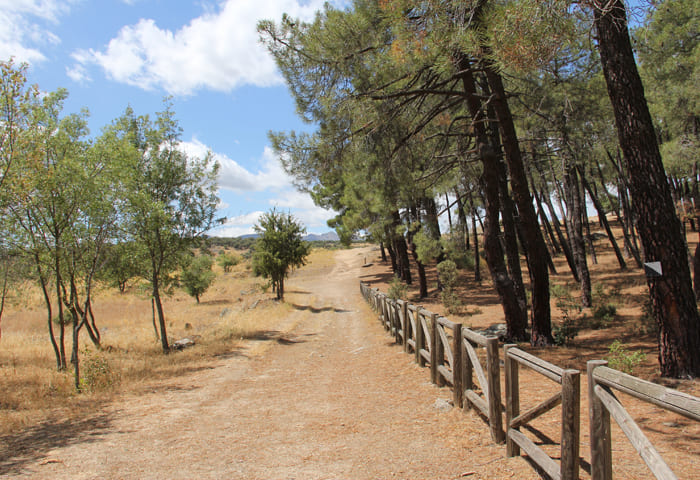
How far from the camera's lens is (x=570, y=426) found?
302cm

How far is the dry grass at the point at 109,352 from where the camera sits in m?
8.07

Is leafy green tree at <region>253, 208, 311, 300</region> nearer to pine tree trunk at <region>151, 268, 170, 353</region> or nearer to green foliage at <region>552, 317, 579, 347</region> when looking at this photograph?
pine tree trunk at <region>151, 268, 170, 353</region>

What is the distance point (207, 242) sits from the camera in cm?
1568

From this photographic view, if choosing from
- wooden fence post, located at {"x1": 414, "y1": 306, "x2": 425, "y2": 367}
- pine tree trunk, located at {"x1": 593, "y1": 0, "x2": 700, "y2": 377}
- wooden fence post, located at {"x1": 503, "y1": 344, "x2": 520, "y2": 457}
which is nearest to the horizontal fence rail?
wooden fence post, located at {"x1": 503, "y1": 344, "x2": 520, "y2": 457}

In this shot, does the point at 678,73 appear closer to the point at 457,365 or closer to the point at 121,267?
the point at 457,365

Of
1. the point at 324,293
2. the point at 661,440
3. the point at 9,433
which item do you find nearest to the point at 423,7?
the point at 661,440

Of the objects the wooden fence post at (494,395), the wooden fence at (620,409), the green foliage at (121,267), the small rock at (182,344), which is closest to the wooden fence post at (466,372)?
the wooden fence post at (494,395)

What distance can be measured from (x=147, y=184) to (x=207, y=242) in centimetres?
290

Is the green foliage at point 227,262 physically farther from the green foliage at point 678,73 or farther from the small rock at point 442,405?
the small rock at point 442,405

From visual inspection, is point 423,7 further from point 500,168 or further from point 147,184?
point 147,184

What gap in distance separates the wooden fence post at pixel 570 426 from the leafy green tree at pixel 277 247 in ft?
76.0

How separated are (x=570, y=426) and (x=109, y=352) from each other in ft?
49.2

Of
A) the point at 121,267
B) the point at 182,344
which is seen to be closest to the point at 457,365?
the point at 182,344

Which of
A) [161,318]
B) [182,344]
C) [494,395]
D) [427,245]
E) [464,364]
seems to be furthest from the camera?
[427,245]
